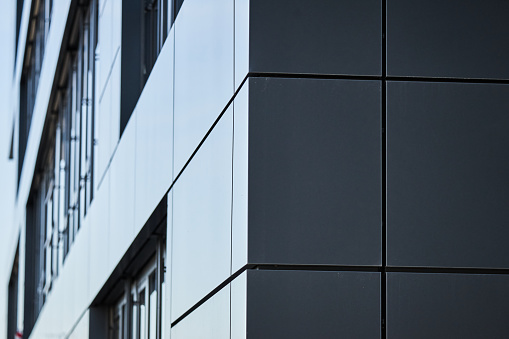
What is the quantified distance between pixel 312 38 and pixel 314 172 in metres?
0.78

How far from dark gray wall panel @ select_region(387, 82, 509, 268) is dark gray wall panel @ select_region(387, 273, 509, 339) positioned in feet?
0.31

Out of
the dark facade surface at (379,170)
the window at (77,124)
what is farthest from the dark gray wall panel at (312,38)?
the window at (77,124)

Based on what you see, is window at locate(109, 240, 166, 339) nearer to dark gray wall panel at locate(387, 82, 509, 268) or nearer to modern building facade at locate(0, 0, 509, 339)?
modern building facade at locate(0, 0, 509, 339)

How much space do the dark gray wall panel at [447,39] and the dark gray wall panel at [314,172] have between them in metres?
0.36

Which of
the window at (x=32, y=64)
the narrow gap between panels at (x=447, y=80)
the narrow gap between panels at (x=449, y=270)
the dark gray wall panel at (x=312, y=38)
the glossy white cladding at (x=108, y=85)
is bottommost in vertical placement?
the narrow gap between panels at (x=449, y=270)

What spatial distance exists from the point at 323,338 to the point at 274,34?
174 cm

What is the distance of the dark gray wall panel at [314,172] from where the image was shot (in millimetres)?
6262

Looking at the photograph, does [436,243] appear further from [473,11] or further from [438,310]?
[473,11]

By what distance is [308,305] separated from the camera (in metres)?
6.21

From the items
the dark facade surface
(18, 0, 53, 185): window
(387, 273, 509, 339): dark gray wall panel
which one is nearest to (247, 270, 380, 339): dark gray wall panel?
the dark facade surface

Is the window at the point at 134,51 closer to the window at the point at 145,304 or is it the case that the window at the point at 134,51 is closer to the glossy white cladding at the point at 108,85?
the glossy white cladding at the point at 108,85

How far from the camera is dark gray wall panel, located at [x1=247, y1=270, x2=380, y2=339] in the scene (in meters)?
6.18

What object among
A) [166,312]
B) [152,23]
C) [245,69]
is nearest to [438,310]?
[245,69]

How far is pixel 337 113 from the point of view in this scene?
21.0 feet
